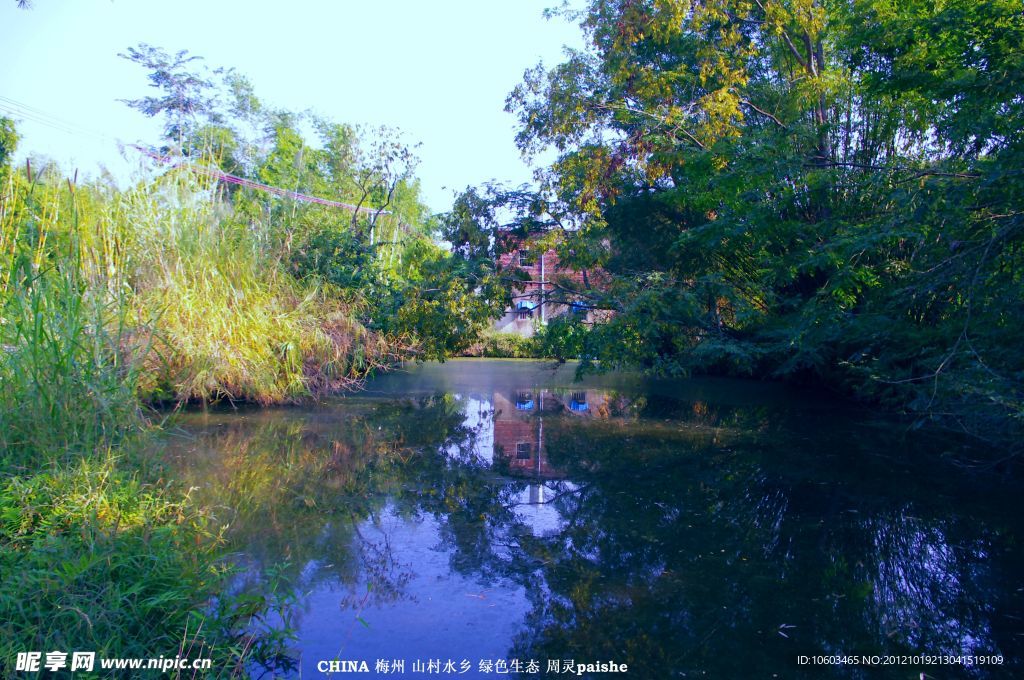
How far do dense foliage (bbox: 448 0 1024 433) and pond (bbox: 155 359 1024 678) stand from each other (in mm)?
1443

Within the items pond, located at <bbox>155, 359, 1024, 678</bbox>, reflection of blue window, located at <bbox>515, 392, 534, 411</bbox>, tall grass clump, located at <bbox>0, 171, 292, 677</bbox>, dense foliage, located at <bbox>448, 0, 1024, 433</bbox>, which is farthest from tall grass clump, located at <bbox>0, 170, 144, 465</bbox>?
reflection of blue window, located at <bbox>515, 392, 534, 411</bbox>

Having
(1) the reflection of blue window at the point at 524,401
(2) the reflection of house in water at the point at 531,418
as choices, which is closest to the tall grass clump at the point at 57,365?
(2) the reflection of house in water at the point at 531,418

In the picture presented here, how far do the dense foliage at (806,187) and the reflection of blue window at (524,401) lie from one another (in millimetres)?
1412

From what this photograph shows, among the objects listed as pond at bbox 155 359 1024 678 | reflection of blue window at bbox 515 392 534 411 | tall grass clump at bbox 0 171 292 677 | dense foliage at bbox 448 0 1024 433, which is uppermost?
dense foliage at bbox 448 0 1024 433

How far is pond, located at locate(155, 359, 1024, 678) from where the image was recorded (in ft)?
11.0

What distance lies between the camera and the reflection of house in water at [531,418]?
7.55 meters

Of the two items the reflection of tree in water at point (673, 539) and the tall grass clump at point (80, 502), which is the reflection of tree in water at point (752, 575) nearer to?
the reflection of tree in water at point (673, 539)

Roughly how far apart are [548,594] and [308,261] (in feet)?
29.8

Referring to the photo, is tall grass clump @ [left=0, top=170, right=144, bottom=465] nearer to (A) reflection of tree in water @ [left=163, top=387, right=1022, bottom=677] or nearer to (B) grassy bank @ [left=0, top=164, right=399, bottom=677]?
(B) grassy bank @ [left=0, top=164, right=399, bottom=677]

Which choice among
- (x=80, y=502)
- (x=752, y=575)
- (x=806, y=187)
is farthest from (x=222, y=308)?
(x=806, y=187)

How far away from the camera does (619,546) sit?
15.8 ft

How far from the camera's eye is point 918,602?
12.9 ft

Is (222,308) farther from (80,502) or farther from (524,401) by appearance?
(80,502)

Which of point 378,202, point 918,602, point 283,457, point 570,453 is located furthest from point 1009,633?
point 378,202
